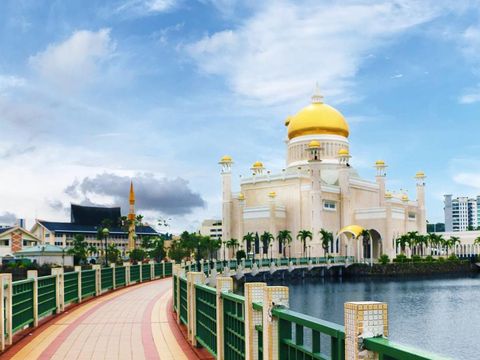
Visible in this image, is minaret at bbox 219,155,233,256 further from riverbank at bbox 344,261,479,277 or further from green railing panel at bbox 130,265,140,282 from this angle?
green railing panel at bbox 130,265,140,282

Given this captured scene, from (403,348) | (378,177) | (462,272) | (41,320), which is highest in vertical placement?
(378,177)

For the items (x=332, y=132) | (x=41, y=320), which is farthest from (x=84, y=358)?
(x=332, y=132)

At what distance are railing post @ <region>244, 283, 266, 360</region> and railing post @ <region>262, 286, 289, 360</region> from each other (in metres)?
0.51

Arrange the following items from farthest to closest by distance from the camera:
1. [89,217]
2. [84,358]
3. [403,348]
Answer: [89,217]
[84,358]
[403,348]

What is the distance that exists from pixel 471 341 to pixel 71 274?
15555 millimetres

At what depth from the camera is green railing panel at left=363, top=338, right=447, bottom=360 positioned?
128 inches

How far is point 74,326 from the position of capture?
1455 cm

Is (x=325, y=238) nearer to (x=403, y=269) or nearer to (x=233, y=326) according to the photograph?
(x=403, y=269)

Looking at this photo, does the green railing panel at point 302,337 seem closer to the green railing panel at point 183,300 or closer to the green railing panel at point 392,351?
the green railing panel at point 392,351

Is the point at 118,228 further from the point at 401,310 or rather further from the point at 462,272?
the point at 401,310

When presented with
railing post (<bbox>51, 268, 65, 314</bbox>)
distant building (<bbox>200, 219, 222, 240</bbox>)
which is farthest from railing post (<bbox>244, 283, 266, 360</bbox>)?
distant building (<bbox>200, 219, 222, 240</bbox>)

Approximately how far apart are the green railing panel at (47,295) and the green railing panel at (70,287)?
129cm

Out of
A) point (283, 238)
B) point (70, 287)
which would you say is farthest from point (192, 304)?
point (283, 238)

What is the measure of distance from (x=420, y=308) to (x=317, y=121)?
44.8 meters
